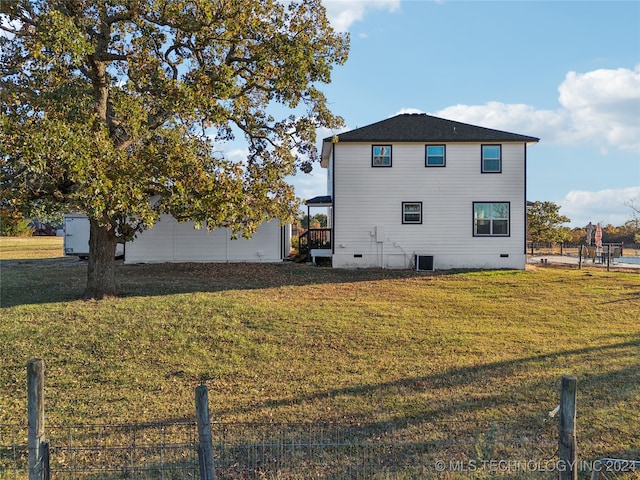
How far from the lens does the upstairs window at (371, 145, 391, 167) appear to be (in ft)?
61.9

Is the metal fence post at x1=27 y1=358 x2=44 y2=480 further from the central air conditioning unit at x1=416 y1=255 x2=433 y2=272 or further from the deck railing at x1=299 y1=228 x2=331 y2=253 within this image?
the deck railing at x1=299 y1=228 x2=331 y2=253

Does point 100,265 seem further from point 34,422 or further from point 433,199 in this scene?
point 433,199

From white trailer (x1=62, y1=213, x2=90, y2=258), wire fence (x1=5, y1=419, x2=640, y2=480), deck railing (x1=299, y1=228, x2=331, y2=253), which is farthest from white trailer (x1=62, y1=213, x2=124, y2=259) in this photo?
wire fence (x1=5, y1=419, x2=640, y2=480)

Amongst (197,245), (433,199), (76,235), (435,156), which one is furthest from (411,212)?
(76,235)

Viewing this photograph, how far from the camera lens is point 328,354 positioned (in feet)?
25.2

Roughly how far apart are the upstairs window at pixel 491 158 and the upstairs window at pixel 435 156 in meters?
1.60

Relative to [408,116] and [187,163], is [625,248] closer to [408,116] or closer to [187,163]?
[408,116]

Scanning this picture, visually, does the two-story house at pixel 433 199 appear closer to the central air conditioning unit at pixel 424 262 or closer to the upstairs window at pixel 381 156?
the upstairs window at pixel 381 156

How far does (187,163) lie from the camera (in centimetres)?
933

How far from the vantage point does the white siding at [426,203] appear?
18781 millimetres

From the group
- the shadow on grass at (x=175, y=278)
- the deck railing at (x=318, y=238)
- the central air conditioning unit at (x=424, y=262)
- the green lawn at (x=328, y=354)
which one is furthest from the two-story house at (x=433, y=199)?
the green lawn at (x=328, y=354)

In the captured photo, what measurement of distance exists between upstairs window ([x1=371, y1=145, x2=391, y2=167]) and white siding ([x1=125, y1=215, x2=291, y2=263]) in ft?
15.9

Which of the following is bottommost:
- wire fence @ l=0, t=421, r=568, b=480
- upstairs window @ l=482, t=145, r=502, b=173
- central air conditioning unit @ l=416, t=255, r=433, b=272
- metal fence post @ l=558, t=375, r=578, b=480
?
wire fence @ l=0, t=421, r=568, b=480

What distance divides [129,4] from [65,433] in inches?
311
